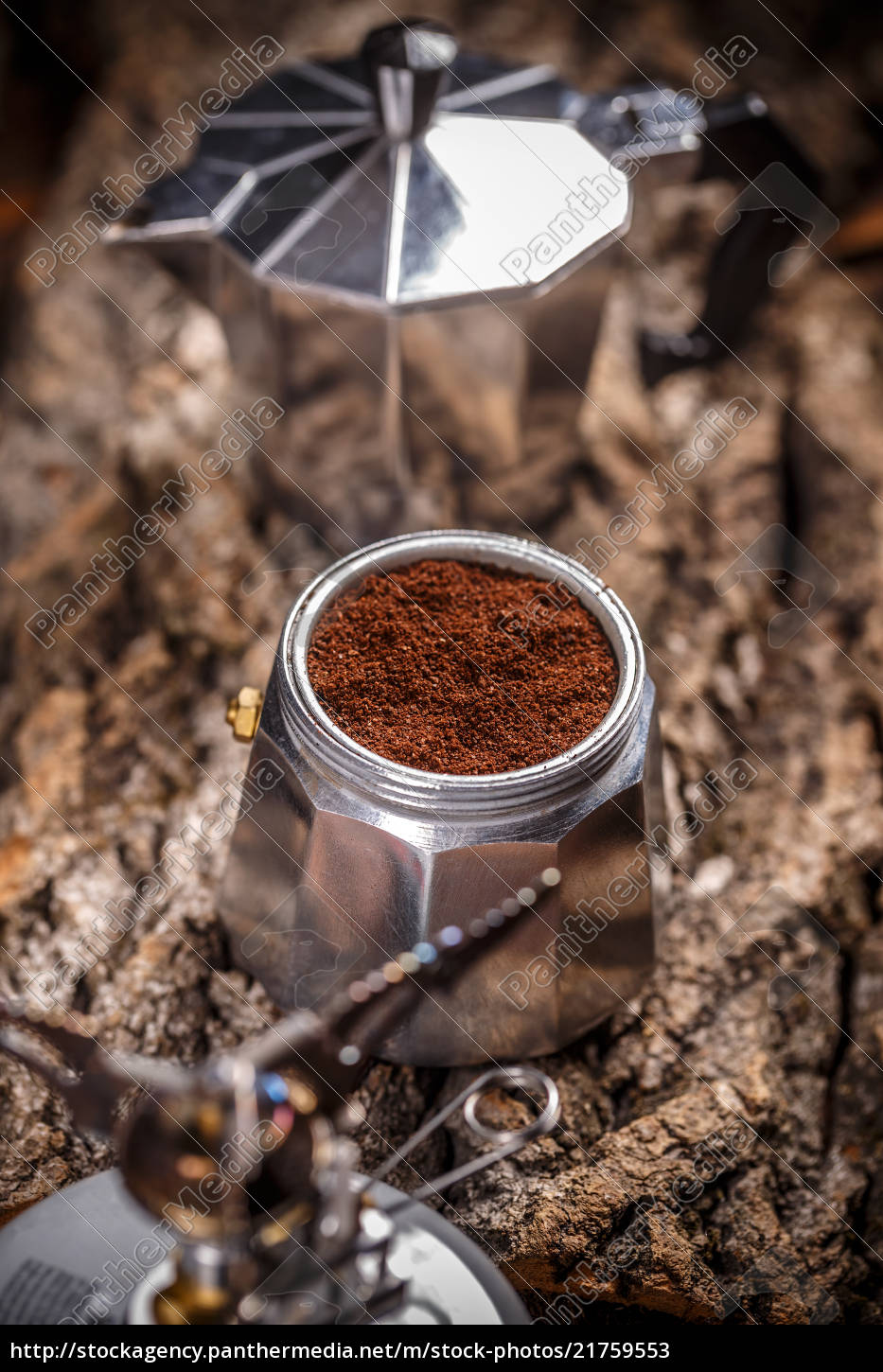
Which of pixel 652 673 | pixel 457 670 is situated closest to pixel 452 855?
pixel 457 670

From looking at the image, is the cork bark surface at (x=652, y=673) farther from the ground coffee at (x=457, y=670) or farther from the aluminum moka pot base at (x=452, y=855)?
the ground coffee at (x=457, y=670)

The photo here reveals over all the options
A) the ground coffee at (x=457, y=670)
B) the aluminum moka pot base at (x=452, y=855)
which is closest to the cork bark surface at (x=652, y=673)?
the aluminum moka pot base at (x=452, y=855)

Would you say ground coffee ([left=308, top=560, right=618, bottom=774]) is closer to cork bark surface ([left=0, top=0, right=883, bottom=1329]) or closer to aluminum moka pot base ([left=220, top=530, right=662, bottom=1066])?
aluminum moka pot base ([left=220, top=530, right=662, bottom=1066])

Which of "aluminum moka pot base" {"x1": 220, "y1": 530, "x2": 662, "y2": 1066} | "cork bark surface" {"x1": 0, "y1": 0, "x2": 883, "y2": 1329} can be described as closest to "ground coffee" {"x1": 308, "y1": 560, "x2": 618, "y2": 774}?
"aluminum moka pot base" {"x1": 220, "y1": 530, "x2": 662, "y2": 1066}

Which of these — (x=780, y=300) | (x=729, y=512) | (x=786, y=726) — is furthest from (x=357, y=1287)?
(x=780, y=300)

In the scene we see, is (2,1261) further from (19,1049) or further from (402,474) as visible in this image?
(402,474)
